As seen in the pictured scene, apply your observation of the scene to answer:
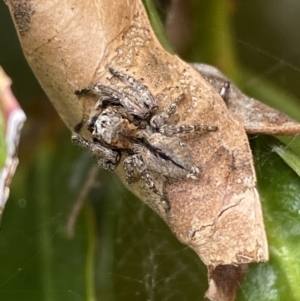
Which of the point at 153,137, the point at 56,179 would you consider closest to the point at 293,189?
the point at 153,137

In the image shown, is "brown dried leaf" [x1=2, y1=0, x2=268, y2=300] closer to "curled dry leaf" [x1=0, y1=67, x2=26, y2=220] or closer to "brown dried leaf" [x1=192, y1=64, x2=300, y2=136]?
"brown dried leaf" [x1=192, y1=64, x2=300, y2=136]

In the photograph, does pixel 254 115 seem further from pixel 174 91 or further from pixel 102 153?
pixel 102 153

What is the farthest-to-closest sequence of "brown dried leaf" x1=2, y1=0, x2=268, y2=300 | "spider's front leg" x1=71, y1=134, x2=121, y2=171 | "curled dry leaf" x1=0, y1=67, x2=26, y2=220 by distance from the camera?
"spider's front leg" x1=71, y1=134, x2=121, y2=171 → "brown dried leaf" x1=2, y1=0, x2=268, y2=300 → "curled dry leaf" x1=0, y1=67, x2=26, y2=220

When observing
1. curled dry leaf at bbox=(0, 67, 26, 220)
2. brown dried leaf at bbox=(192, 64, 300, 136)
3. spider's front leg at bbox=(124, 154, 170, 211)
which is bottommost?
curled dry leaf at bbox=(0, 67, 26, 220)

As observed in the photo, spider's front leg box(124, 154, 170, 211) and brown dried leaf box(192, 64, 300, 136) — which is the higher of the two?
brown dried leaf box(192, 64, 300, 136)

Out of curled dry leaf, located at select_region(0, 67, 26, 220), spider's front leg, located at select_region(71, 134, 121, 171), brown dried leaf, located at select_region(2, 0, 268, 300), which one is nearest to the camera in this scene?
curled dry leaf, located at select_region(0, 67, 26, 220)

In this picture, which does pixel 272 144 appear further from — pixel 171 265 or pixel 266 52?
pixel 266 52

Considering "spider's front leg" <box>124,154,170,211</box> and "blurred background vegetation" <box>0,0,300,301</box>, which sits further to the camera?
"blurred background vegetation" <box>0,0,300,301</box>

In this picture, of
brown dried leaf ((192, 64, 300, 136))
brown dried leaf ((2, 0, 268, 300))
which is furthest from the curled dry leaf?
brown dried leaf ((192, 64, 300, 136))
